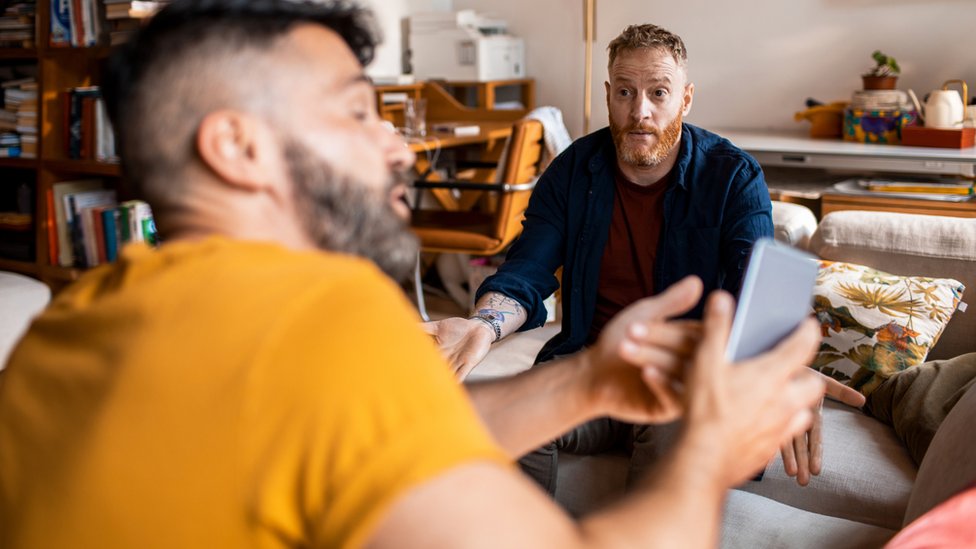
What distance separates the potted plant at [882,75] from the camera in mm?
3977

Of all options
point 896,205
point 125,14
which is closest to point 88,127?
point 125,14

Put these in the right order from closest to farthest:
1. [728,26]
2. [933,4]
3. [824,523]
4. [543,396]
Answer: [543,396]
[824,523]
[933,4]
[728,26]

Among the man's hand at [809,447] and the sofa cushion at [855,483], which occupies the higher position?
the man's hand at [809,447]

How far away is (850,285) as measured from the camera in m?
2.28

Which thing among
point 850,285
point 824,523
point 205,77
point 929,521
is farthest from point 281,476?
point 850,285

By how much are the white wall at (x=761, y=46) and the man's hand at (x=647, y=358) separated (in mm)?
3735

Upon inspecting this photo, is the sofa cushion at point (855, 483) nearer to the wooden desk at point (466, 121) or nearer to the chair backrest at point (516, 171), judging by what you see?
the chair backrest at point (516, 171)

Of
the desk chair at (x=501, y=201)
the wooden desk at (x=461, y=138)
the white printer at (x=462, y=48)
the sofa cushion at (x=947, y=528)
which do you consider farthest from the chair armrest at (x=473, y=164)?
the sofa cushion at (x=947, y=528)

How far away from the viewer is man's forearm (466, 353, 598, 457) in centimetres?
101

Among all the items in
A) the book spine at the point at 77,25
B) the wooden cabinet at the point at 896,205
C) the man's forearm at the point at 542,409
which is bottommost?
the wooden cabinet at the point at 896,205

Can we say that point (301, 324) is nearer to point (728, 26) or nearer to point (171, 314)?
point (171, 314)

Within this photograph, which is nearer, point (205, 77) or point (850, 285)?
point (205, 77)

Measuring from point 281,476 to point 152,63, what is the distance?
16.9 inches

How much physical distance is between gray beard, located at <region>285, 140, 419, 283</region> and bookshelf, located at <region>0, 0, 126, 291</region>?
10.2ft
